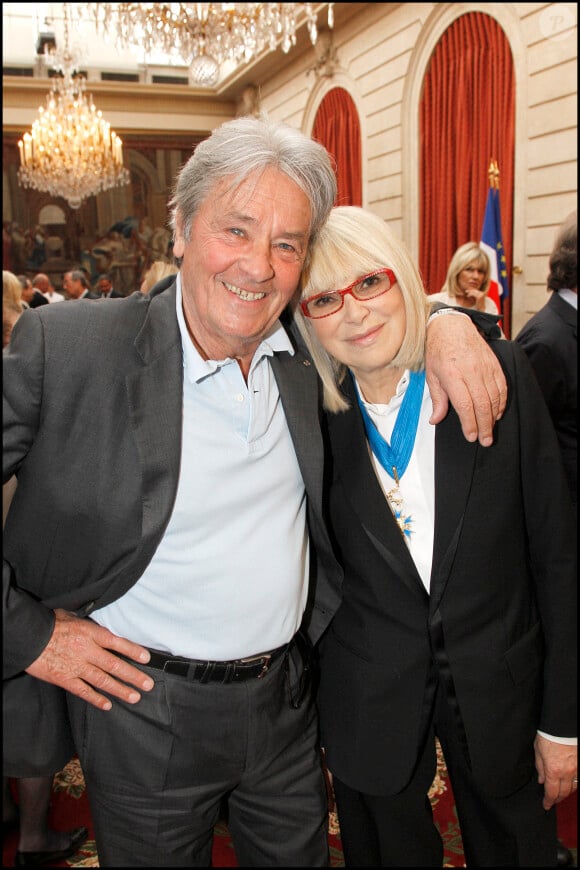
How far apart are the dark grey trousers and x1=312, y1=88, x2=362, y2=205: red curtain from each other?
8.77 m

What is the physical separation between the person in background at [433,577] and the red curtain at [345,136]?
8.32m

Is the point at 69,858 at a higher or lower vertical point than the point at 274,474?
lower

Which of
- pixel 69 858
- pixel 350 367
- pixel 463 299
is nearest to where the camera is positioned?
pixel 350 367

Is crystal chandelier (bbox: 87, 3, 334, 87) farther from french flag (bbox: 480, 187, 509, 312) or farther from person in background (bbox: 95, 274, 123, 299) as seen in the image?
person in background (bbox: 95, 274, 123, 299)

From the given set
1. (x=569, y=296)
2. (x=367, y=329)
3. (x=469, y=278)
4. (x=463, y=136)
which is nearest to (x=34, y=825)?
(x=367, y=329)

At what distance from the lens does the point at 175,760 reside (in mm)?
1447

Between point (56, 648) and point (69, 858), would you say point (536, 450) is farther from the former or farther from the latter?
point (69, 858)

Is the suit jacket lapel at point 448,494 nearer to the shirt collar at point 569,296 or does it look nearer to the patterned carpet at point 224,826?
the patterned carpet at point 224,826

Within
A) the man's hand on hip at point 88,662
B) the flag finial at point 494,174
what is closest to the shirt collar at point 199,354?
the man's hand on hip at point 88,662

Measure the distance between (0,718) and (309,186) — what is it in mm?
1218

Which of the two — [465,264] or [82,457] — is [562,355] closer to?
[82,457]

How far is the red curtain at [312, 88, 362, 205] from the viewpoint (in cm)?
964

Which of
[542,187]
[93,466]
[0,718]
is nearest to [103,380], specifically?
[93,466]

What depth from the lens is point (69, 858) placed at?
2428 mm
